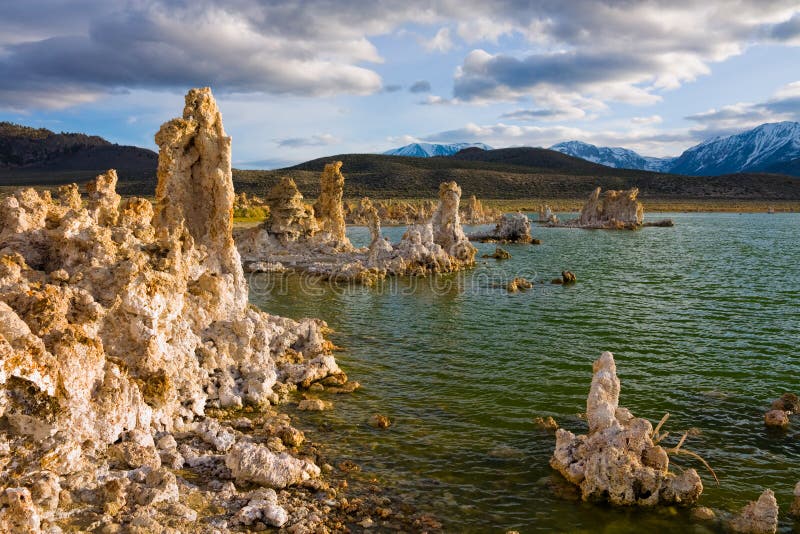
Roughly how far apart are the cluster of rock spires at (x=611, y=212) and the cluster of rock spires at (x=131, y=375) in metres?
90.8

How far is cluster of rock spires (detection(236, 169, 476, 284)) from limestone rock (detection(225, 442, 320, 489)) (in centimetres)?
2989

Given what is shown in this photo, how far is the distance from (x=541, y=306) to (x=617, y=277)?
13.6 metres

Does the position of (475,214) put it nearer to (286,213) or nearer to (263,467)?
(286,213)

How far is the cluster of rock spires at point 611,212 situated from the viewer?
338 feet

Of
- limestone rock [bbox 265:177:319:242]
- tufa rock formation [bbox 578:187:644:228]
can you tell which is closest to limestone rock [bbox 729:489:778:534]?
limestone rock [bbox 265:177:319:242]

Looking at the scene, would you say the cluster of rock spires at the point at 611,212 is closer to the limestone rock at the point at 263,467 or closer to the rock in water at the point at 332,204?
the rock in water at the point at 332,204

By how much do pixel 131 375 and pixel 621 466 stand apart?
466 inches

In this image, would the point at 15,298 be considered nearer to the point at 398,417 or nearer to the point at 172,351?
the point at 172,351

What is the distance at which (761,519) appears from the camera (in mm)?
10953

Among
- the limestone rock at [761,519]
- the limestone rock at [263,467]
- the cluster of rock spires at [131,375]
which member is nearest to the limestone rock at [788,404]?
the limestone rock at [761,519]

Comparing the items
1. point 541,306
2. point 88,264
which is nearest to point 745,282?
point 541,306

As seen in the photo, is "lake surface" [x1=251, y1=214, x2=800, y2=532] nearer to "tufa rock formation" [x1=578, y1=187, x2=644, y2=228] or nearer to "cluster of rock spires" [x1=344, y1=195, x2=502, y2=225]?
"tufa rock formation" [x1=578, y1=187, x2=644, y2=228]

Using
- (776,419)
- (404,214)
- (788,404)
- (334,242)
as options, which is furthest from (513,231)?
(776,419)

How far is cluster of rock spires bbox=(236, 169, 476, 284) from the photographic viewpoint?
45.6 meters
